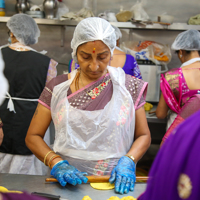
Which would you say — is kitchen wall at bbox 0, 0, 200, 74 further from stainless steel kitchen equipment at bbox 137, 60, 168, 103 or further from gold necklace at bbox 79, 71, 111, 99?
gold necklace at bbox 79, 71, 111, 99

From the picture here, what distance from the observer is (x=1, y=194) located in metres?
0.48

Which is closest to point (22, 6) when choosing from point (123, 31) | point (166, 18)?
point (123, 31)

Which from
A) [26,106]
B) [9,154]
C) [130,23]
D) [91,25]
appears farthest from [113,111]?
[130,23]

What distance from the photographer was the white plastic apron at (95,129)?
139cm

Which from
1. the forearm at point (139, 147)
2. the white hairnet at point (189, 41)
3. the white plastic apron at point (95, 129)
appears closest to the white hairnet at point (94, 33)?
the white plastic apron at point (95, 129)

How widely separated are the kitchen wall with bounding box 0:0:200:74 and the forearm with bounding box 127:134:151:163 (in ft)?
8.34

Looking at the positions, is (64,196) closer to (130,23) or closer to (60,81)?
(60,81)

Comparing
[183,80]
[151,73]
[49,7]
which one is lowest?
[151,73]

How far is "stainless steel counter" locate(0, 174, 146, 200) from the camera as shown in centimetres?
118

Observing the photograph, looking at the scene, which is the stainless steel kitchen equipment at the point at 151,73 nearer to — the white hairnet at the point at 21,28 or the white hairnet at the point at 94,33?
the white hairnet at the point at 21,28

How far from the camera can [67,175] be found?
48.1 inches

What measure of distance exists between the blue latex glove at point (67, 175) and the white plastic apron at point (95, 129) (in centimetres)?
13

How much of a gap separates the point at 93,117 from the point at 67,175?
0.35 metres

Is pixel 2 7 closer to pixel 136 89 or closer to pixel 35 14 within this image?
pixel 35 14
